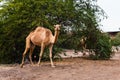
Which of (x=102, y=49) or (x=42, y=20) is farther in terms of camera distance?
(x=102, y=49)

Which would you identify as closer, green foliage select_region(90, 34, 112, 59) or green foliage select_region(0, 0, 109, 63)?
green foliage select_region(0, 0, 109, 63)

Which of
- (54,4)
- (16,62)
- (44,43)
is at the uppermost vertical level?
(54,4)

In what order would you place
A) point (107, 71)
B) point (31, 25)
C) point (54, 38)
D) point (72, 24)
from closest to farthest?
point (107, 71) < point (54, 38) < point (31, 25) < point (72, 24)

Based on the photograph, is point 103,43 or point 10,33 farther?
point 103,43

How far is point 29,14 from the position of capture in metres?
21.8

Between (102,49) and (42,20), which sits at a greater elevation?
(42,20)

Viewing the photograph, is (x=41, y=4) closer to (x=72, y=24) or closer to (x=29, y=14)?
(x=29, y=14)

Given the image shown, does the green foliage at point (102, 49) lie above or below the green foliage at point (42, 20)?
below

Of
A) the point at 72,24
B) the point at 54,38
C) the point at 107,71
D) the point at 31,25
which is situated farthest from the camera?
the point at 72,24

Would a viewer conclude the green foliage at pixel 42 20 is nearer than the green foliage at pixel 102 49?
Yes

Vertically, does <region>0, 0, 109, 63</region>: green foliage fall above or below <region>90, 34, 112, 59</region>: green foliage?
above

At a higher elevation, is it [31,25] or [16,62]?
[31,25]

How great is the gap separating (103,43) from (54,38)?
22.9 feet

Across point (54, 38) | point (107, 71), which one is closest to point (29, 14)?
point (54, 38)
